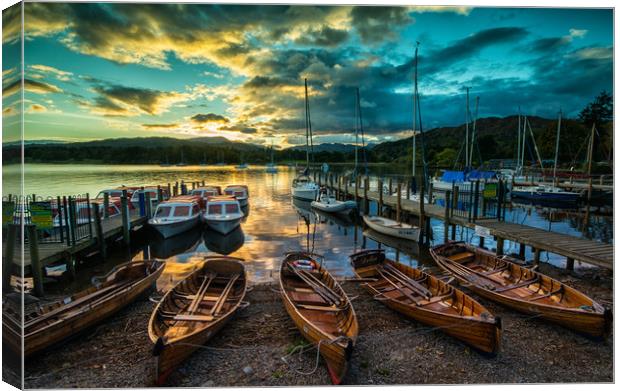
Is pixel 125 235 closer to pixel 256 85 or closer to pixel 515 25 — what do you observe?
pixel 256 85

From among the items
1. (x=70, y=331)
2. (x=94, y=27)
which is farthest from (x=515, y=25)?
(x=70, y=331)

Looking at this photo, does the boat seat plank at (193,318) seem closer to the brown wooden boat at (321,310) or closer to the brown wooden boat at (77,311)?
the brown wooden boat at (321,310)

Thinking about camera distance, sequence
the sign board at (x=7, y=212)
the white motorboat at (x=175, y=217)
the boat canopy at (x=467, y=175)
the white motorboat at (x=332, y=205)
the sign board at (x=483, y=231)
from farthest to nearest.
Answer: the boat canopy at (x=467, y=175)
the white motorboat at (x=332, y=205)
the white motorboat at (x=175, y=217)
the sign board at (x=483, y=231)
the sign board at (x=7, y=212)

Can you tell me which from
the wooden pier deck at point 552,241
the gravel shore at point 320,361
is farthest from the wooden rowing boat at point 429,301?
the wooden pier deck at point 552,241

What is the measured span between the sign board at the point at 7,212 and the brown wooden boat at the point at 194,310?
7.91 ft

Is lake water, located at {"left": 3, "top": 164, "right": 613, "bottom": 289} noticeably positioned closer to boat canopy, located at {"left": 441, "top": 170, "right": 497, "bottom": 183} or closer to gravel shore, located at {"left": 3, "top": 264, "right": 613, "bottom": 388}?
gravel shore, located at {"left": 3, "top": 264, "right": 613, "bottom": 388}

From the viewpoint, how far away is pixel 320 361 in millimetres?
5469

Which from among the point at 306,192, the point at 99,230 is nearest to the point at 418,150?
the point at 306,192

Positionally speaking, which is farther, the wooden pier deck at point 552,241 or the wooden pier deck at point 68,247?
the wooden pier deck at point 68,247

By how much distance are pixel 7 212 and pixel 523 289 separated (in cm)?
965

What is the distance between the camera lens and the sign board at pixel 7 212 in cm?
422

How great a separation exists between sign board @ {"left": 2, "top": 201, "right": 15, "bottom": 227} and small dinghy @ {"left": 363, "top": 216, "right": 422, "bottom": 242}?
14.1 meters

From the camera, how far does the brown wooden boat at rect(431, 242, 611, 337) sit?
20.1 feet

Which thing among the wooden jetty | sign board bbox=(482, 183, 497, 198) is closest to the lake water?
the wooden jetty
